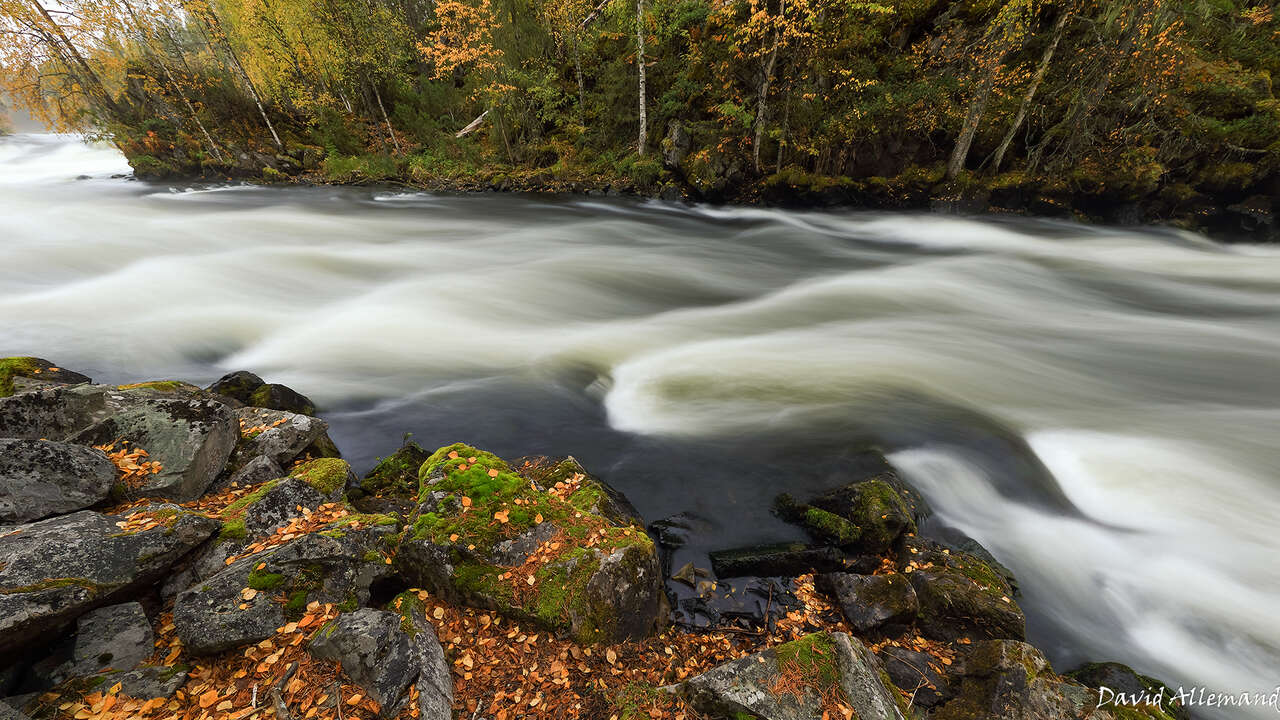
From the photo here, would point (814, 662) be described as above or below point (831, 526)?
above

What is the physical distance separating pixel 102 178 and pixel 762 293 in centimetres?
3034

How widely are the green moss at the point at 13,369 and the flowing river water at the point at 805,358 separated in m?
1.73

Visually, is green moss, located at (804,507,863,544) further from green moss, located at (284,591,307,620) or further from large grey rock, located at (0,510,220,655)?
large grey rock, located at (0,510,220,655)

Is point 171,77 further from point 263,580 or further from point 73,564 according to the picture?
point 263,580

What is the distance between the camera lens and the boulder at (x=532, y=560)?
3154mm

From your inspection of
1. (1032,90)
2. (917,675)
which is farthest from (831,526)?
(1032,90)

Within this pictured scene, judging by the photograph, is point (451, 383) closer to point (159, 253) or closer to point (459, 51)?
point (159, 253)

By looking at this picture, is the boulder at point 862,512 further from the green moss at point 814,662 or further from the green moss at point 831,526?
the green moss at point 814,662

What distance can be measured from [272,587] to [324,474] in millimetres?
1367

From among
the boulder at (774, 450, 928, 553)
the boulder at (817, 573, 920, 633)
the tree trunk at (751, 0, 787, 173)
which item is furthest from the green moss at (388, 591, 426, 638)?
the tree trunk at (751, 0, 787, 173)

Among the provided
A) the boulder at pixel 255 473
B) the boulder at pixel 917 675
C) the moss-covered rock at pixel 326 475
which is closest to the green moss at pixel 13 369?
the boulder at pixel 255 473

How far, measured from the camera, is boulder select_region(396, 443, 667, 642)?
3154 mm

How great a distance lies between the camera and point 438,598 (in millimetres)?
3248

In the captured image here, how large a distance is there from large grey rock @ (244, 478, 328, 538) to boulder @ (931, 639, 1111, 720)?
457 centimetres
